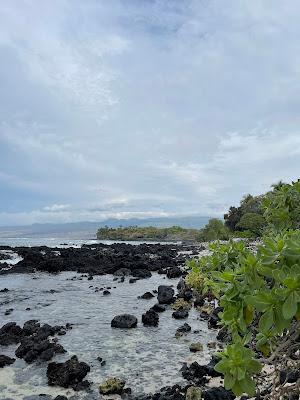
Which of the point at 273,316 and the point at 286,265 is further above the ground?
the point at 286,265

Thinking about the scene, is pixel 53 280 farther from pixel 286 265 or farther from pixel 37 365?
pixel 286 265

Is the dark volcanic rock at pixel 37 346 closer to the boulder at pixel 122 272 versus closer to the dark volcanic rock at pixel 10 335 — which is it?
the dark volcanic rock at pixel 10 335

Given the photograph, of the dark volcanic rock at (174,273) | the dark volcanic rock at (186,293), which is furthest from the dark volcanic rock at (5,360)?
the dark volcanic rock at (174,273)

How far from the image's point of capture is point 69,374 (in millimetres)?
10539

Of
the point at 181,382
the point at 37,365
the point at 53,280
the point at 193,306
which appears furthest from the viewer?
the point at 53,280

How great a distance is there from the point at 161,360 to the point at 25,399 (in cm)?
398

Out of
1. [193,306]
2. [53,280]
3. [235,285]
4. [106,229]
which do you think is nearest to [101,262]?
[53,280]

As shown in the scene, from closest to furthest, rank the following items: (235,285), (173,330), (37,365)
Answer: (235,285)
(37,365)
(173,330)

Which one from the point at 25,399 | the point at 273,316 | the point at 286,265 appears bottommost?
the point at 25,399

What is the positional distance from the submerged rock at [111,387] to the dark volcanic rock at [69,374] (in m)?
0.47

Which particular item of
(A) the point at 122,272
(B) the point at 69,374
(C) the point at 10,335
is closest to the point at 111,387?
(B) the point at 69,374

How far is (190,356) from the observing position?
12594 millimetres

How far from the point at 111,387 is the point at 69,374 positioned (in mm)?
1201

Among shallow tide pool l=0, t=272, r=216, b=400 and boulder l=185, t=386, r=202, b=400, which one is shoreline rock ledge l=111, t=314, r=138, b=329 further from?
boulder l=185, t=386, r=202, b=400
